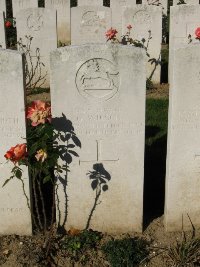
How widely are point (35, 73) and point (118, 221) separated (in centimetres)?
561

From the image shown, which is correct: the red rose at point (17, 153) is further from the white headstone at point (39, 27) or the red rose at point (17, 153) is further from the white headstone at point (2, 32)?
the white headstone at point (2, 32)

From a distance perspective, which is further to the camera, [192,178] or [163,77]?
[163,77]

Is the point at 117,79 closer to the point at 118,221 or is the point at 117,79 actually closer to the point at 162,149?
the point at 118,221

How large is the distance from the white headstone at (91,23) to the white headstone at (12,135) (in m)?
5.98

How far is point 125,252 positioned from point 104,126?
1.08m

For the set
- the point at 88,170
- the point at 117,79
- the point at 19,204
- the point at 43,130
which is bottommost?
the point at 19,204

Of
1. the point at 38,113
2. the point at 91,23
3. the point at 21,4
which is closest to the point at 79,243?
the point at 38,113

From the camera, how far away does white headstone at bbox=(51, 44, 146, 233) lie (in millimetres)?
3986

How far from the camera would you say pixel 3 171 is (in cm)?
424

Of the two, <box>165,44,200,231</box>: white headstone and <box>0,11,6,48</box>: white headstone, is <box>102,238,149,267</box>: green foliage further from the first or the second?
<box>0,11,6,48</box>: white headstone

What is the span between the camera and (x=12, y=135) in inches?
161

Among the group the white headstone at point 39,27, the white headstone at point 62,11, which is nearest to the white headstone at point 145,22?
the white headstone at point 39,27

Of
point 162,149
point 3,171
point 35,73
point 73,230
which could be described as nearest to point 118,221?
point 73,230

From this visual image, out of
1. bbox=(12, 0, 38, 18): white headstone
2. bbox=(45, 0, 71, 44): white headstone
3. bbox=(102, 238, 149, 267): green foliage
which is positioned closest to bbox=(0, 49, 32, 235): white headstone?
bbox=(102, 238, 149, 267): green foliage
